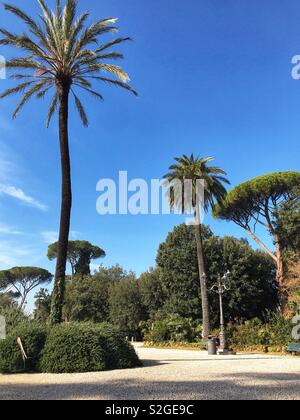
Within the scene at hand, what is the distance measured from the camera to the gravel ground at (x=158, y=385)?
28.0 ft

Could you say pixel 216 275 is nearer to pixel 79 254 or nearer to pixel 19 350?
pixel 19 350

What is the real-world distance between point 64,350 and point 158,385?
395 cm

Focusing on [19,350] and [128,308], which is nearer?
[19,350]

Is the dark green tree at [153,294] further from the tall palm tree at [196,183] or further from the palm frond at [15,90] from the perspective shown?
the palm frond at [15,90]

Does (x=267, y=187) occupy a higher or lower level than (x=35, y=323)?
higher

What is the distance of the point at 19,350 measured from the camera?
520 inches

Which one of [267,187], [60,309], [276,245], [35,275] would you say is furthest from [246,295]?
[35,275]

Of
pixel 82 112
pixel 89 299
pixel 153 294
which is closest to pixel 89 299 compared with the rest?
pixel 89 299

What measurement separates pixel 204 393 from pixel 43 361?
5.85 metres

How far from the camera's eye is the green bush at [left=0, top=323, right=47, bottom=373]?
514 inches
